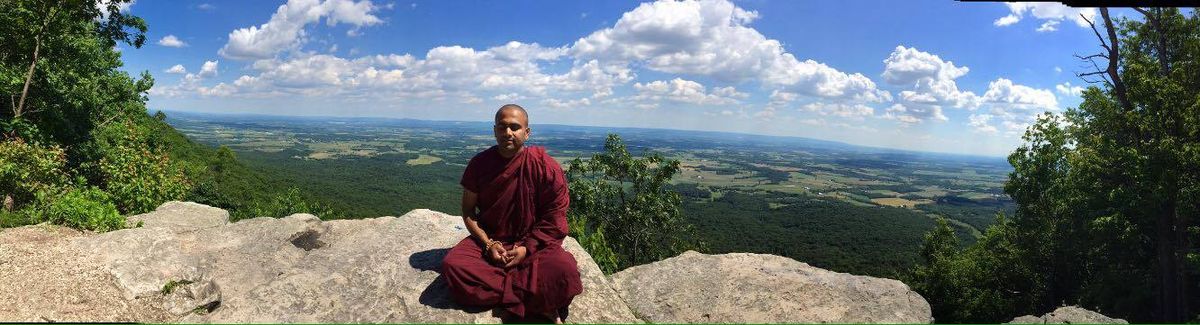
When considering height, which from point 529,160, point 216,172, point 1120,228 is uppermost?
point 529,160

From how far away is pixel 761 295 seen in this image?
6242 millimetres

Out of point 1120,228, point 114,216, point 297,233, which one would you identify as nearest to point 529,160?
point 297,233

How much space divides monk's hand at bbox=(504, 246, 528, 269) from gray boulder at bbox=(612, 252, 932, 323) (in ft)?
5.69

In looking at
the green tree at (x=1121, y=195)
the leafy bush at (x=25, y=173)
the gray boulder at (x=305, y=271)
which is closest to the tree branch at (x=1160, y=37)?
the green tree at (x=1121, y=195)

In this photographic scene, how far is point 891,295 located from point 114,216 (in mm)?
11187

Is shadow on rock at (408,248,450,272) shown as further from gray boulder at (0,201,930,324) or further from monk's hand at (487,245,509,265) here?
monk's hand at (487,245,509,265)

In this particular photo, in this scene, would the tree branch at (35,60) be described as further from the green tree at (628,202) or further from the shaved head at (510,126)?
the green tree at (628,202)

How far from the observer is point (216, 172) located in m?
49.5

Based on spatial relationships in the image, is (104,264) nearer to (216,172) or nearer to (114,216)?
(114,216)

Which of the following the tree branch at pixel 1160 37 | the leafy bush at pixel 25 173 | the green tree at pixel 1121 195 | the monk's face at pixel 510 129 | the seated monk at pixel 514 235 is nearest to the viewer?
the seated monk at pixel 514 235

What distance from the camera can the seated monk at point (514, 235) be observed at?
492 cm

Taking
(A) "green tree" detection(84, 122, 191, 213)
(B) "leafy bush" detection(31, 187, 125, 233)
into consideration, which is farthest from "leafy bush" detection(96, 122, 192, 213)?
(B) "leafy bush" detection(31, 187, 125, 233)

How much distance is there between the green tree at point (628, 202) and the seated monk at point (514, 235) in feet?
52.0

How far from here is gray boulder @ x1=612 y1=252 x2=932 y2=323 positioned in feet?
19.3
